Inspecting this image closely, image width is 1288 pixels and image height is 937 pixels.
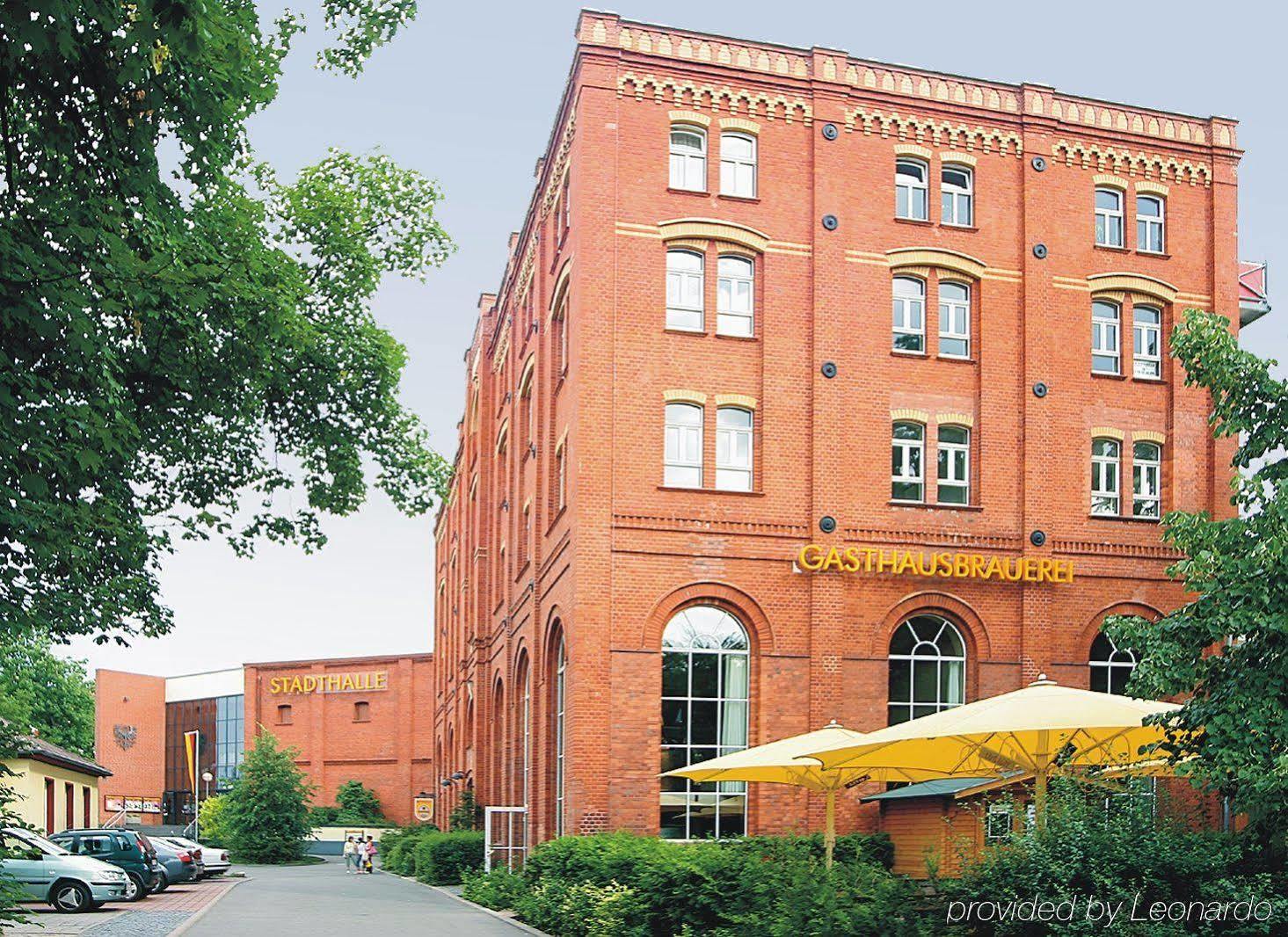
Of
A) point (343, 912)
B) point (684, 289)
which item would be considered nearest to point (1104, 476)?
point (684, 289)

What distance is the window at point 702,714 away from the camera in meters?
28.8

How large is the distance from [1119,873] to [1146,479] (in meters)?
19.2

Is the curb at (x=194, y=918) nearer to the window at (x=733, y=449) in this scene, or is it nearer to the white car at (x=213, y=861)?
the white car at (x=213, y=861)

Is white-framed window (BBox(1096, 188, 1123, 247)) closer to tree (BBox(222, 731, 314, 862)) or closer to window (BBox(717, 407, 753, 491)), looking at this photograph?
window (BBox(717, 407, 753, 491))

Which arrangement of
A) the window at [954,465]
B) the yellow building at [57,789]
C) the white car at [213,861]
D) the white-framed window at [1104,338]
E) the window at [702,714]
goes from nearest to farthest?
1. the window at [702,714]
2. the window at [954,465]
3. the white-framed window at [1104,338]
4. the white car at [213,861]
5. the yellow building at [57,789]

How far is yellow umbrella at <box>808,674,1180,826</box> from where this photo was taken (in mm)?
16641

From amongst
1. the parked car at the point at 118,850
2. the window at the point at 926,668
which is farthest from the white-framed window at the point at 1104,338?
the parked car at the point at 118,850

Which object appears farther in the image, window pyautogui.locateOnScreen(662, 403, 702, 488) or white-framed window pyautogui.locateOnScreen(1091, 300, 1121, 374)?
white-framed window pyautogui.locateOnScreen(1091, 300, 1121, 374)

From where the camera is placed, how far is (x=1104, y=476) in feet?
105

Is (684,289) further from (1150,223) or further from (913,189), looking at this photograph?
(1150,223)

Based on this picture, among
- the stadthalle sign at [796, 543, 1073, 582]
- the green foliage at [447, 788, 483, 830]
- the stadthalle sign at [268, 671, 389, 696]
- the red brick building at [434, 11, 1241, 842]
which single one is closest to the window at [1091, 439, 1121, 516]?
the red brick building at [434, 11, 1241, 842]

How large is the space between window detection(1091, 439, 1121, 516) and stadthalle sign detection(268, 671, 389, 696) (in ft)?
176

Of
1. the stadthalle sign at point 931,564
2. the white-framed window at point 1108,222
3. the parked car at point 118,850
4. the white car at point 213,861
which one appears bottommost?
the white car at point 213,861

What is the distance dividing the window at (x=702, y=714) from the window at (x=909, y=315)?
668cm
